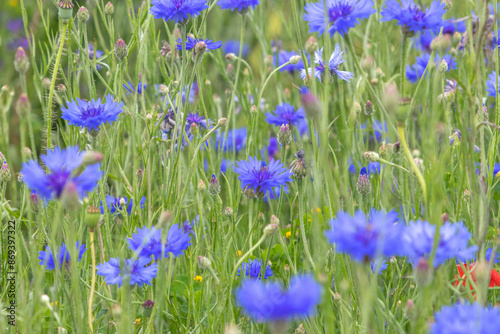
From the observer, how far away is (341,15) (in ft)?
2.69

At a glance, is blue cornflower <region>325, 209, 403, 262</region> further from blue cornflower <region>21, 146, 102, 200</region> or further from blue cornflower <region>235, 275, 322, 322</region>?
blue cornflower <region>21, 146, 102, 200</region>

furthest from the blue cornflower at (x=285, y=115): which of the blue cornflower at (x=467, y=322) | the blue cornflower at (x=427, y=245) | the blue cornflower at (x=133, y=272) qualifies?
the blue cornflower at (x=467, y=322)

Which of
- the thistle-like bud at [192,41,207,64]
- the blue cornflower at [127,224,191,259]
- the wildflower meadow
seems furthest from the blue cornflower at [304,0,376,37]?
the blue cornflower at [127,224,191,259]

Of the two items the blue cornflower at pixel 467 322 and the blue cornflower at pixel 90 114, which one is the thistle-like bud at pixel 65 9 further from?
the blue cornflower at pixel 467 322

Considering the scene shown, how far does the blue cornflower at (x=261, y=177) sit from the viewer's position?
991 mm

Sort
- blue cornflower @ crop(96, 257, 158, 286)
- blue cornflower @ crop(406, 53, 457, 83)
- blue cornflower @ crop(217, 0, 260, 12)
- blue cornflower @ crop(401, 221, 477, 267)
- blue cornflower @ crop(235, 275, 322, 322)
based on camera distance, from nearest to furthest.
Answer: blue cornflower @ crop(235, 275, 322, 322)
blue cornflower @ crop(401, 221, 477, 267)
blue cornflower @ crop(96, 257, 158, 286)
blue cornflower @ crop(217, 0, 260, 12)
blue cornflower @ crop(406, 53, 457, 83)

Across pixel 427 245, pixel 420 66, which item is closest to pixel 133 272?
pixel 427 245

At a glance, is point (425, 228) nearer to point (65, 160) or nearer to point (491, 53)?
point (65, 160)

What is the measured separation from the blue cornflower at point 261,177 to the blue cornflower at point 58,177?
356 millimetres

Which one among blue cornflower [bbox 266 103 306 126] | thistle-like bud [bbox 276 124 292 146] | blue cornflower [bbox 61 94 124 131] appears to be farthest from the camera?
blue cornflower [bbox 266 103 306 126]

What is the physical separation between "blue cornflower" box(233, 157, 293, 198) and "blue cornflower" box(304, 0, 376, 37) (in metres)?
0.28

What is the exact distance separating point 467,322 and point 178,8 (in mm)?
767

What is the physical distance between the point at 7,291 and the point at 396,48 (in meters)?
1.47

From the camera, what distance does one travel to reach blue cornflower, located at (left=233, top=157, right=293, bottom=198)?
99 cm
